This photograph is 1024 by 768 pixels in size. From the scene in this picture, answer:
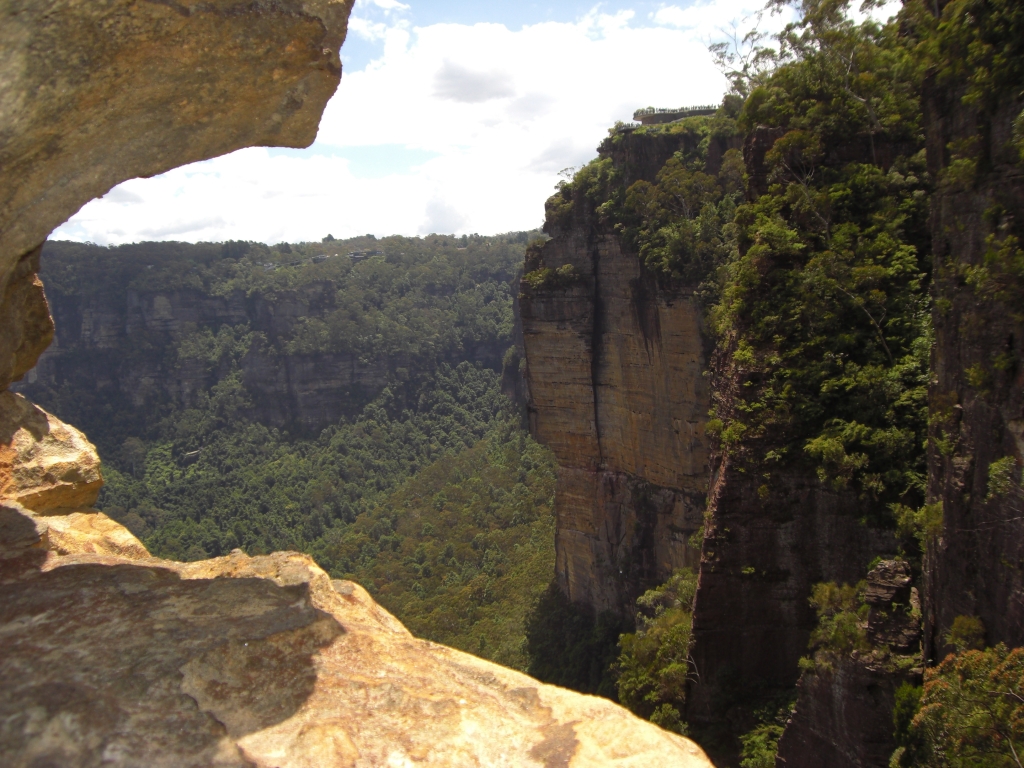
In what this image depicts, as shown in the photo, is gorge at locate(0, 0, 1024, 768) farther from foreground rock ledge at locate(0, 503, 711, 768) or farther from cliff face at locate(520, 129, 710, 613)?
cliff face at locate(520, 129, 710, 613)

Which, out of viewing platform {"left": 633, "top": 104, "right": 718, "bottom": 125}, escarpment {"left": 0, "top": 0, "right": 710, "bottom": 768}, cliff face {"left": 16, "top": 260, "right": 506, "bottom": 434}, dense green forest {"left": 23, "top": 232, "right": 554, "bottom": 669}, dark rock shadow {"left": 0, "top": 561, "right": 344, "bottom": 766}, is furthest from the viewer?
cliff face {"left": 16, "top": 260, "right": 506, "bottom": 434}

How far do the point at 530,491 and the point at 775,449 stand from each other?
35.4 m

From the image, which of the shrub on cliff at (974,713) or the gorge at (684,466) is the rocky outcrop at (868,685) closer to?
the gorge at (684,466)

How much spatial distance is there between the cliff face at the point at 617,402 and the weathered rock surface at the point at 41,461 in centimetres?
2103

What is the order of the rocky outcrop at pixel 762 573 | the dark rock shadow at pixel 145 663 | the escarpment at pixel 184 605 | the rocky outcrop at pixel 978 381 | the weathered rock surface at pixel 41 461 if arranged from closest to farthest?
the dark rock shadow at pixel 145 663
the escarpment at pixel 184 605
the weathered rock surface at pixel 41 461
the rocky outcrop at pixel 978 381
the rocky outcrop at pixel 762 573

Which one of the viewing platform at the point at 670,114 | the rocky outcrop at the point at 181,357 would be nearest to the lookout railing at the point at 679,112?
the viewing platform at the point at 670,114

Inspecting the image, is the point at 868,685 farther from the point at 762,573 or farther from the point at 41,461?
the point at 41,461

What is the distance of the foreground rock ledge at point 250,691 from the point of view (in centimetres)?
313

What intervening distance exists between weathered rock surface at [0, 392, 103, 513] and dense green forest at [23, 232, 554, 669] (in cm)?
3609

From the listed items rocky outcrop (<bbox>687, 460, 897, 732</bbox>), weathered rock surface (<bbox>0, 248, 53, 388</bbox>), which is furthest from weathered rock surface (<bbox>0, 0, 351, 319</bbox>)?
rocky outcrop (<bbox>687, 460, 897, 732</bbox>)

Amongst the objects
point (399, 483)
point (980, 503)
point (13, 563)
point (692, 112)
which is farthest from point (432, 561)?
point (13, 563)

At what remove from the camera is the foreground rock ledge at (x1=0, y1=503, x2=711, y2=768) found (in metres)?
3.13

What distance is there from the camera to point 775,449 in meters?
14.4

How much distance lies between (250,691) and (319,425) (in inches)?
3126
